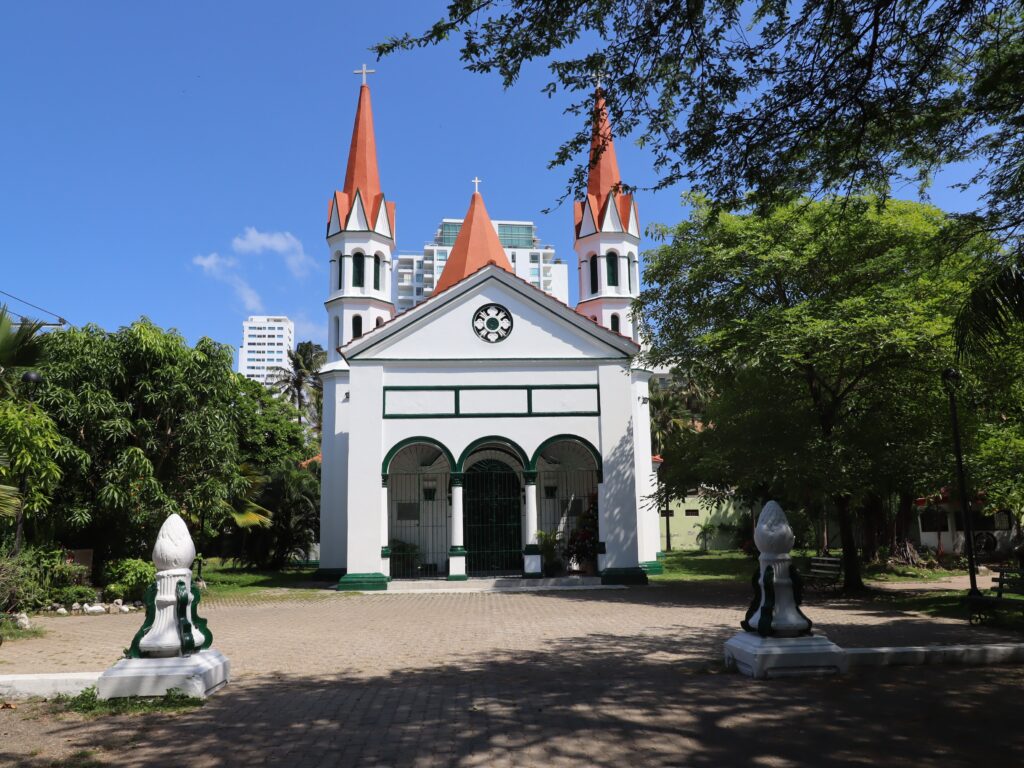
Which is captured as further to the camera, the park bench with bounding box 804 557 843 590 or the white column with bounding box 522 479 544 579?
the white column with bounding box 522 479 544 579

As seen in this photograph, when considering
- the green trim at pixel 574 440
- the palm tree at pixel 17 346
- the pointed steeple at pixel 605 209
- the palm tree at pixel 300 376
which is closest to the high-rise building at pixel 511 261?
the palm tree at pixel 300 376

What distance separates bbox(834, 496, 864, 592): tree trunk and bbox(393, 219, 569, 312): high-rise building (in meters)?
91.1

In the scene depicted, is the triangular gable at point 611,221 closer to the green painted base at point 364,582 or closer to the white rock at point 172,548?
the green painted base at point 364,582

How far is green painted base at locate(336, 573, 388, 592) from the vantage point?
2006cm

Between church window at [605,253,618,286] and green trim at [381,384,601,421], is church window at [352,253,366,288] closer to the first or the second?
green trim at [381,384,601,421]

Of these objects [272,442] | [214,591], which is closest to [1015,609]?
[214,591]

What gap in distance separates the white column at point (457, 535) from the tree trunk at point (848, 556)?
30.9ft

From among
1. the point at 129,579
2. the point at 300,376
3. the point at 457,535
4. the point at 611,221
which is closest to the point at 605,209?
the point at 611,221

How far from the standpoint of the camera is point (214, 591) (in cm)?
2048

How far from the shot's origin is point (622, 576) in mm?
20281

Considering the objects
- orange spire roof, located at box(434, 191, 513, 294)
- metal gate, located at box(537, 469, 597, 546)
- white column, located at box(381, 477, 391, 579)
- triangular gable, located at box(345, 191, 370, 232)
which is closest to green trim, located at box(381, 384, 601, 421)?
white column, located at box(381, 477, 391, 579)

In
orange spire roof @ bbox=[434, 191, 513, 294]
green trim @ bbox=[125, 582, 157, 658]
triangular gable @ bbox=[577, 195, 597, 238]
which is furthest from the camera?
triangular gable @ bbox=[577, 195, 597, 238]

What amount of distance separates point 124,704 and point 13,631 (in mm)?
7118

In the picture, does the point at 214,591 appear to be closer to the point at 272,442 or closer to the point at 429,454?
the point at 429,454
